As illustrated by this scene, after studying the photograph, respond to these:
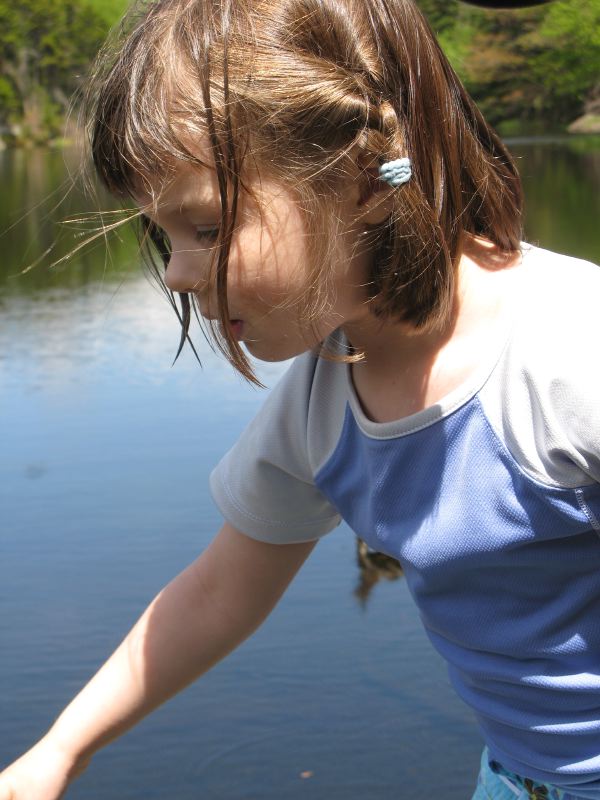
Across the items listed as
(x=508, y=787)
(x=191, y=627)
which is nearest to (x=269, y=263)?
(x=191, y=627)

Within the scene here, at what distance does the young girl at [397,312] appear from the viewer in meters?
0.99

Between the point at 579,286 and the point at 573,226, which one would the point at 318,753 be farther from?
the point at 573,226

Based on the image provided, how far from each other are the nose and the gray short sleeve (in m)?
0.22

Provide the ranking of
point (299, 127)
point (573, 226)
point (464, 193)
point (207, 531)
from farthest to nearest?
point (573, 226), point (207, 531), point (464, 193), point (299, 127)

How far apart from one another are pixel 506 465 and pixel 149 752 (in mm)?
1275

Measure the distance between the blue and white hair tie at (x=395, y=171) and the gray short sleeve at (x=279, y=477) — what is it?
229 millimetres

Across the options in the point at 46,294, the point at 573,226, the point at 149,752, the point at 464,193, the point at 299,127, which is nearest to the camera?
the point at 299,127

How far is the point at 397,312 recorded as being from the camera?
1.10m

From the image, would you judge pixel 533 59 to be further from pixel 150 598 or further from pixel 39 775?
pixel 39 775

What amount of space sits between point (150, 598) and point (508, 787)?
5.10 ft

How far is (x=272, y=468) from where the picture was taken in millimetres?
1241

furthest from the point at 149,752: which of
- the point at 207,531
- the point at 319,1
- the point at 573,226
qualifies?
the point at 573,226

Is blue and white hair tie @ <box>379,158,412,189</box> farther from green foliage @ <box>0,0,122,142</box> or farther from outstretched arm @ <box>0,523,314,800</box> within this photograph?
green foliage @ <box>0,0,122,142</box>

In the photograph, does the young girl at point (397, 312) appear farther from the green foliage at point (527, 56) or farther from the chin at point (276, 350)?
the green foliage at point (527, 56)
